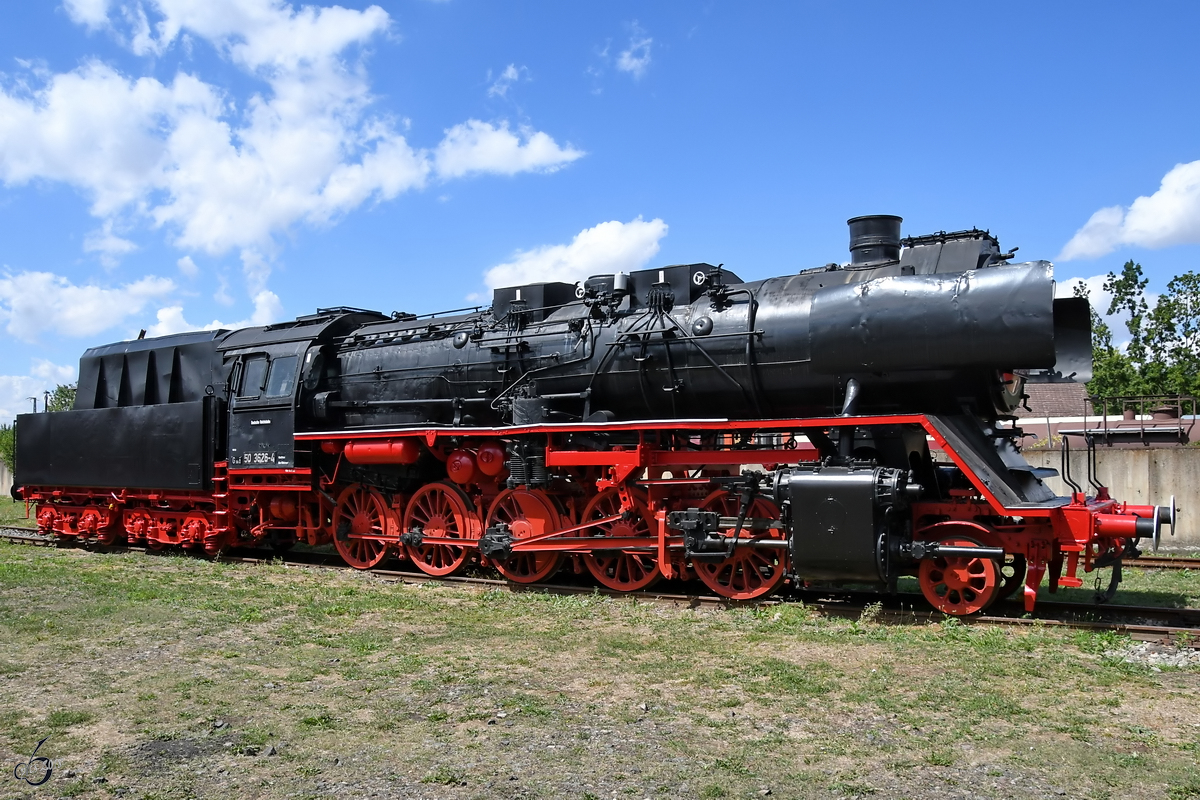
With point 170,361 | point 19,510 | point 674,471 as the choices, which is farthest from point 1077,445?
point 19,510

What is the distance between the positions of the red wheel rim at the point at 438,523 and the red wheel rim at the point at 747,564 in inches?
136

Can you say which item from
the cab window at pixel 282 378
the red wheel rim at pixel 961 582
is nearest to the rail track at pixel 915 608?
the red wheel rim at pixel 961 582

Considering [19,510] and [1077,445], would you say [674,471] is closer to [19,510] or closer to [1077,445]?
[1077,445]

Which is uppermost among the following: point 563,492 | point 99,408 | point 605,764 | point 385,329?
point 385,329

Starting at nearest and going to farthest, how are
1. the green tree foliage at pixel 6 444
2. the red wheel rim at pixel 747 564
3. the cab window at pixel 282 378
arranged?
the red wheel rim at pixel 747 564 → the cab window at pixel 282 378 → the green tree foliage at pixel 6 444

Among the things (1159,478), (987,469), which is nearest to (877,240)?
(987,469)

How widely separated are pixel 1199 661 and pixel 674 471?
5296 mm

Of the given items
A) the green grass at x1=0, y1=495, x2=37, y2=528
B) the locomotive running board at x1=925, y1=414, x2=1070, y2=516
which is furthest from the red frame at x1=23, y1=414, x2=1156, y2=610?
the green grass at x1=0, y1=495, x2=37, y2=528

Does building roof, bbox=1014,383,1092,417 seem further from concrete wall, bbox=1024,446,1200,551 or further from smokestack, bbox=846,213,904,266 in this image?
smokestack, bbox=846,213,904,266

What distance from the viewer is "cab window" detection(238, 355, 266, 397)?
14531mm

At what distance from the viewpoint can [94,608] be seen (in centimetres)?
1003

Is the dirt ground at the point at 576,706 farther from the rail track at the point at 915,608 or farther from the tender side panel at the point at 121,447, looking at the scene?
the tender side panel at the point at 121,447

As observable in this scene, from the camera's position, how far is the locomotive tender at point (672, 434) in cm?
873

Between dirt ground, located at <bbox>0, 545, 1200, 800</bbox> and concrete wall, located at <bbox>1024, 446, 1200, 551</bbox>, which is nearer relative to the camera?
dirt ground, located at <bbox>0, 545, 1200, 800</bbox>
